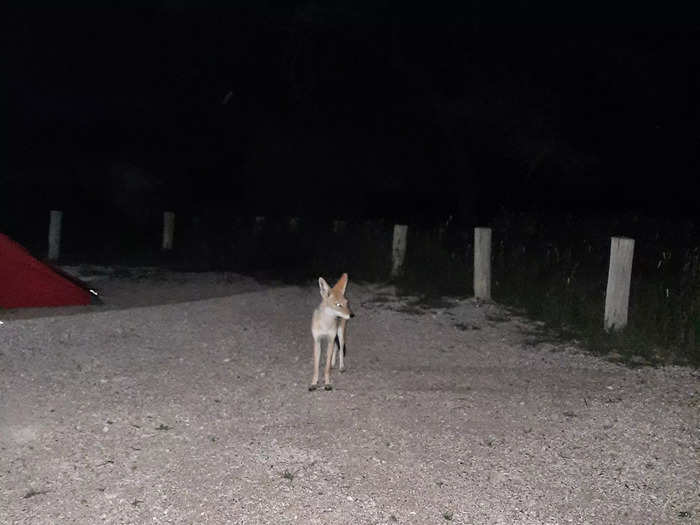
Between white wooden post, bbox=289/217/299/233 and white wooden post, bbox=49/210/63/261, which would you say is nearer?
white wooden post, bbox=49/210/63/261

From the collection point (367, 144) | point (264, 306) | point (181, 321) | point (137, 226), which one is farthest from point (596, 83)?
point (137, 226)

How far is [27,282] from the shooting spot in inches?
396

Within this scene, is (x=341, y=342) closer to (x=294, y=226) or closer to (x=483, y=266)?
(x=483, y=266)

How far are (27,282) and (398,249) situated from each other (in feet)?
19.7

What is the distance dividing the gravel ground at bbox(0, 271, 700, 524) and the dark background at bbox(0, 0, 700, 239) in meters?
11.2

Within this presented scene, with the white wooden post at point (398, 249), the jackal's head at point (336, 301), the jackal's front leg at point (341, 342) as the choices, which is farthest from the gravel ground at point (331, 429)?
the white wooden post at point (398, 249)

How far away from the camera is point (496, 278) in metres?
12.4

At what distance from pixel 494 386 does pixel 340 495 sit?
279 cm

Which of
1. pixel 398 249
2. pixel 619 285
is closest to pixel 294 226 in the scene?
pixel 398 249

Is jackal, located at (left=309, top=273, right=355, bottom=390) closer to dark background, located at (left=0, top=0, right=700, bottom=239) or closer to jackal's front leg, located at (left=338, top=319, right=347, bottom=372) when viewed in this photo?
jackal's front leg, located at (left=338, top=319, right=347, bottom=372)

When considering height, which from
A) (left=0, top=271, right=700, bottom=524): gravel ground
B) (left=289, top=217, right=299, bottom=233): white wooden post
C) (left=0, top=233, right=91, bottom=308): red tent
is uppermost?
(left=289, top=217, right=299, bottom=233): white wooden post

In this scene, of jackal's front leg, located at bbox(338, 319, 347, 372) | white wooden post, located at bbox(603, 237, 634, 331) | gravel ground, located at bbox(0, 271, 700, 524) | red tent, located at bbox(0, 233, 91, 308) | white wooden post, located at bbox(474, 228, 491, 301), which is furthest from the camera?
white wooden post, located at bbox(474, 228, 491, 301)

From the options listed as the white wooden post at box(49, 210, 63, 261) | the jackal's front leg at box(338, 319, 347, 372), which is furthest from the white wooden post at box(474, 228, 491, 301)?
the white wooden post at box(49, 210, 63, 261)

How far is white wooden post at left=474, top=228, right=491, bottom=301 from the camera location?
37.5 ft
